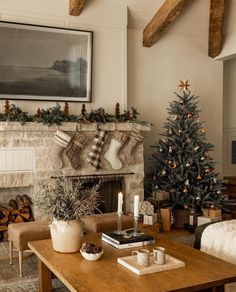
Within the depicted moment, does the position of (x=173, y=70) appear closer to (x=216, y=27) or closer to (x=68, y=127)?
(x=216, y=27)

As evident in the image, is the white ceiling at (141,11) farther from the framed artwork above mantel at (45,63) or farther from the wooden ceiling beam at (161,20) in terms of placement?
the framed artwork above mantel at (45,63)

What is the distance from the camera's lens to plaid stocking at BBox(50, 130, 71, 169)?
489 centimetres

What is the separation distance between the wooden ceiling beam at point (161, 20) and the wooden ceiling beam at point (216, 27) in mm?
716

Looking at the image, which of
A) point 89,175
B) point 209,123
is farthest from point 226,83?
point 89,175

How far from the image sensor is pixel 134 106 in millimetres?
6000

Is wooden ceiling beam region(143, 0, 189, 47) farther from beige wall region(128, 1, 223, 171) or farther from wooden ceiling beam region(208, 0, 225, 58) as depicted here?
wooden ceiling beam region(208, 0, 225, 58)

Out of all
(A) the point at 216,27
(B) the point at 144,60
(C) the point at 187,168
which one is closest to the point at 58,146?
(C) the point at 187,168

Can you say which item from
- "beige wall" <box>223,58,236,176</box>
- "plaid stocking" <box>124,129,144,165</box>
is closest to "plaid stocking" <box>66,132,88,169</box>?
"plaid stocking" <box>124,129,144,165</box>

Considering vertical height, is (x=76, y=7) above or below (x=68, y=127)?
above

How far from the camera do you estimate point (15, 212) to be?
479 cm

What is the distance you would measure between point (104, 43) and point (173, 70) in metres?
1.33

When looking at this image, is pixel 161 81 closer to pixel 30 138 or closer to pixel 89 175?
pixel 89 175

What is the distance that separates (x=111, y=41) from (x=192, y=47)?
1.56m

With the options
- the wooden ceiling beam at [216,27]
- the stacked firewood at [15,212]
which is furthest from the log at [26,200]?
the wooden ceiling beam at [216,27]
